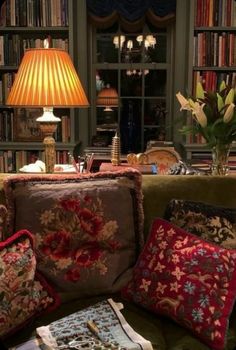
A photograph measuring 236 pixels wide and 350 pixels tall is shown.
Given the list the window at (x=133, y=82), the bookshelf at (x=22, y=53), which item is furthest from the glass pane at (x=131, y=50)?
the bookshelf at (x=22, y=53)

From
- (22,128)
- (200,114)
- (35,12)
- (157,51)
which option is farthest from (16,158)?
(200,114)

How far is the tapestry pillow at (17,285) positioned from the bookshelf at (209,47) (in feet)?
7.91

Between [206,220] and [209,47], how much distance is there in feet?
8.07

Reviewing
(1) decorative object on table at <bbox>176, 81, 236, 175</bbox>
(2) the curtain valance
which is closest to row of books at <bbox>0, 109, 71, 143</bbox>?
(2) the curtain valance

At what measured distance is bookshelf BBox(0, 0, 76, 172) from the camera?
12.1 ft

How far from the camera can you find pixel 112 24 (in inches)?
158

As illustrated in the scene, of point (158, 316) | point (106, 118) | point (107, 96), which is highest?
point (107, 96)

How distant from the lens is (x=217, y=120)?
2.03 metres

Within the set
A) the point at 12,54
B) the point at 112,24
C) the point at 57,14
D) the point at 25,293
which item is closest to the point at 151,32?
the point at 112,24

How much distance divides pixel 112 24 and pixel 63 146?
3.94ft

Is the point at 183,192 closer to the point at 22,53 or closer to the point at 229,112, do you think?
the point at 229,112

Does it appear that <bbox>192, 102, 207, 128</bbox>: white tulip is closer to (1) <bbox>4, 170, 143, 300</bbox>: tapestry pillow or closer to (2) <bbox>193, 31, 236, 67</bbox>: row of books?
(1) <bbox>4, 170, 143, 300</bbox>: tapestry pillow

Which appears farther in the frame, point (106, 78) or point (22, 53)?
point (106, 78)

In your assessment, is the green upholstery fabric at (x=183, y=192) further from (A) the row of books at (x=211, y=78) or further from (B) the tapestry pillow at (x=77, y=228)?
(A) the row of books at (x=211, y=78)
